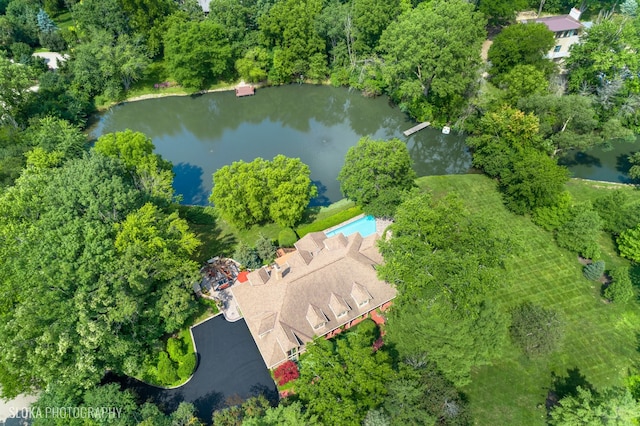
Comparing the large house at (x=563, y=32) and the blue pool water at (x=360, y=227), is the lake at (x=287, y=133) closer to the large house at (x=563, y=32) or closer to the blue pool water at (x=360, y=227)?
the blue pool water at (x=360, y=227)

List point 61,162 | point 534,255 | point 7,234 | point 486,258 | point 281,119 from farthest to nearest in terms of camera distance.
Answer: point 281,119, point 61,162, point 534,255, point 7,234, point 486,258

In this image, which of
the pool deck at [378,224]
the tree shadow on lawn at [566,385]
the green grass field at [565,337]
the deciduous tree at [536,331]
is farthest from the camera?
the pool deck at [378,224]

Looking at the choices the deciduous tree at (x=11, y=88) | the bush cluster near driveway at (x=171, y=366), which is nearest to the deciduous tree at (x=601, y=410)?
the bush cluster near driveway at (x=171, y=366)

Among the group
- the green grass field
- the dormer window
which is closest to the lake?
the green grass field

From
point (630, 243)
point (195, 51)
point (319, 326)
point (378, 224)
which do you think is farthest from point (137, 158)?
point (630, 243)

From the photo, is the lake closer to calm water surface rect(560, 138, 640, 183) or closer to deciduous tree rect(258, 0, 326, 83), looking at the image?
A: calm water surface rect(560, 138, 640, 183)

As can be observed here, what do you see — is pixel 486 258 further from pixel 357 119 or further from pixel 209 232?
Result: pixel 357 119

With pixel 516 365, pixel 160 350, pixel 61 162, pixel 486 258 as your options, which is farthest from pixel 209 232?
pixel 516 365
